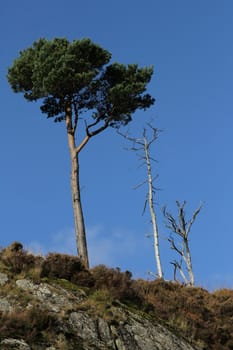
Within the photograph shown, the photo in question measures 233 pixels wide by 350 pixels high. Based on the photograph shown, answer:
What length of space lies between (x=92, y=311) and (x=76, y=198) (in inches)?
446

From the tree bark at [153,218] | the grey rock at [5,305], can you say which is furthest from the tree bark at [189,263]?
the grey rock at [5,305]

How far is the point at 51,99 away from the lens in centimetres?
2653

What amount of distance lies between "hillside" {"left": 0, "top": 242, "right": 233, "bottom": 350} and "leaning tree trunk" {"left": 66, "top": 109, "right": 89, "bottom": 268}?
533 centimetres

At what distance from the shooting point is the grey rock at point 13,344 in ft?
33.9

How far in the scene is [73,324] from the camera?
1213cm

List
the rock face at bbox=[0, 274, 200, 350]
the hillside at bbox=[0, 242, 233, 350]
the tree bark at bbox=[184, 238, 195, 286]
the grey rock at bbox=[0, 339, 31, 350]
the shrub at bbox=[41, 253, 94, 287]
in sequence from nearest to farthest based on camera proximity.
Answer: the grey rock at bbox=[0, 339, 31, 350] < the rock face at bbox=[0, 274, 200, 350] < the hillside at bbox=[0, 242, 233, 350] < the shrub at bbox=[41, 253, 94, 287] < the tree bark at bbox=[184, 238, 195, 286]

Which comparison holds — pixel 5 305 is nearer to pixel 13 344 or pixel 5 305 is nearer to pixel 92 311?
pixel 13 344

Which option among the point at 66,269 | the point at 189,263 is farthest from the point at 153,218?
the point at 66,269

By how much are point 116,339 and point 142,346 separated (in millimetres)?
727

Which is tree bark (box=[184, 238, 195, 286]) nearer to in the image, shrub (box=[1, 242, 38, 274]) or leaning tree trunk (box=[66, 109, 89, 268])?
leaning tree trunk (box=[66, 109, 89, 268])

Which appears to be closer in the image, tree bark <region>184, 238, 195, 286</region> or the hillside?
the hillside

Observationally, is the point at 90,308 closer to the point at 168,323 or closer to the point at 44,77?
the point at 168,323

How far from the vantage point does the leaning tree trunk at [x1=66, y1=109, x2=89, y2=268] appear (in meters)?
22.8

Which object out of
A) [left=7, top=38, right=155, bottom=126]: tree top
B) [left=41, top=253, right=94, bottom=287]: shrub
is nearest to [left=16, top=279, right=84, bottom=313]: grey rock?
[left=41, top=253, right=94, bottom=287]: shrub
